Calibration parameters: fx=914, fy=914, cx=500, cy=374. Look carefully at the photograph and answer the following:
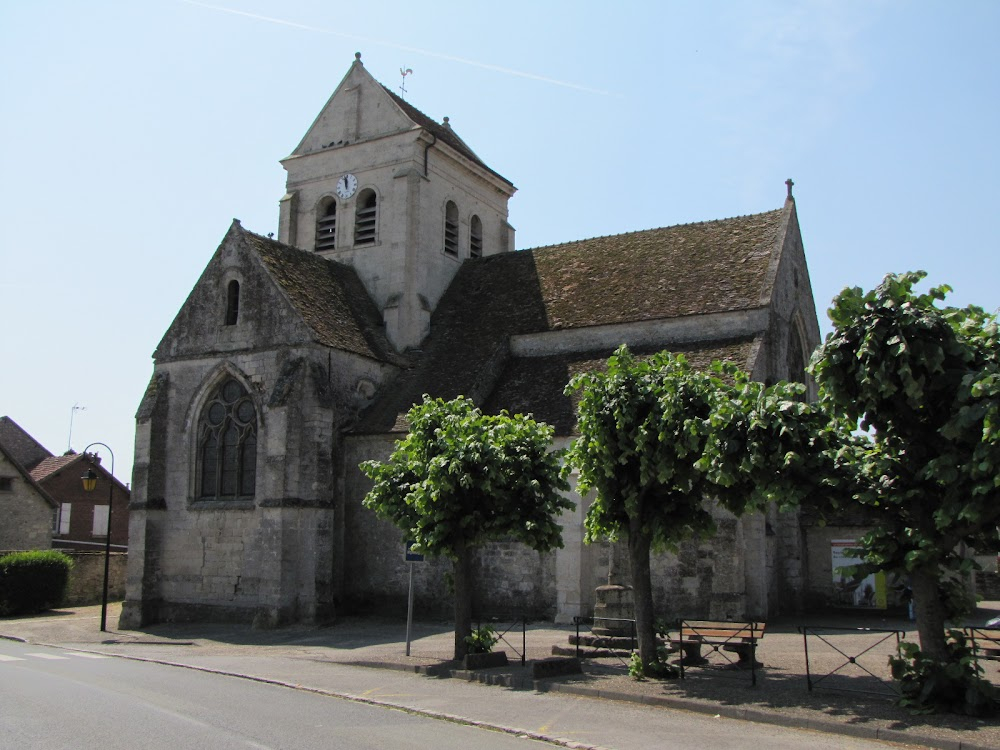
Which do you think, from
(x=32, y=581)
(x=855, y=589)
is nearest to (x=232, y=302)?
(x=32, y=581)

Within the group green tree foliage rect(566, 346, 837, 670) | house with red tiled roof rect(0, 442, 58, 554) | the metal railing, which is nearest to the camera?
green tree foliage rect(566, 346, 837, 670)

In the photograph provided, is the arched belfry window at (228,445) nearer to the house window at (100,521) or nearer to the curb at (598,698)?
the curb at (598,698)

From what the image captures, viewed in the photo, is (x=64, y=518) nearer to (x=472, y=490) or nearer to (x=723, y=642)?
(x=472, y=490)

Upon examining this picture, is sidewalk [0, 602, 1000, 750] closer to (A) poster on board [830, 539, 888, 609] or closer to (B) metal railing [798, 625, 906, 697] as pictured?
(B) metal railing [798, 625, 906, 697]

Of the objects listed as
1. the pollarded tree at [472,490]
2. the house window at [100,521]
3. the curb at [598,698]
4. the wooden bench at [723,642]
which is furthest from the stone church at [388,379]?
the house window at [100,521]

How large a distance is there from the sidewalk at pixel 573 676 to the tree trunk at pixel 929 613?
760 mm

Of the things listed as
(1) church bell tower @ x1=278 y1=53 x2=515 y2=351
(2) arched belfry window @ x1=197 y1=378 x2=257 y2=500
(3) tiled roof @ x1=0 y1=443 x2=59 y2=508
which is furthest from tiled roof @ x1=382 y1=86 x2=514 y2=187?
(3) tiled roof @ x1=0 y1=443 x2=59 y2=508

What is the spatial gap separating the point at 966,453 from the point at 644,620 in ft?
16.4

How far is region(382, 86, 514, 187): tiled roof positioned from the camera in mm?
27672

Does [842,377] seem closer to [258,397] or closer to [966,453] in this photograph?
[966,453]

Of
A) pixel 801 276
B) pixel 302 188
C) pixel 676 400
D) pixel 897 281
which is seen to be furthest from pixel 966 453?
pixel 302 188

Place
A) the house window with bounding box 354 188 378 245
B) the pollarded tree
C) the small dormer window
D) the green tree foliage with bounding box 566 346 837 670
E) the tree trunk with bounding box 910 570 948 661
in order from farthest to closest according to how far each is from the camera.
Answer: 1. the house window with bounding box 354 188 378 245
2. the small dormer window
3. the pollarded tree
4. the green tree foliage with bounding box 566 346 837 670
5. the tree trunk with bounding box 910 570 948 661

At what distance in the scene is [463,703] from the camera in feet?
35.9

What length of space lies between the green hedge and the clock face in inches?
536
